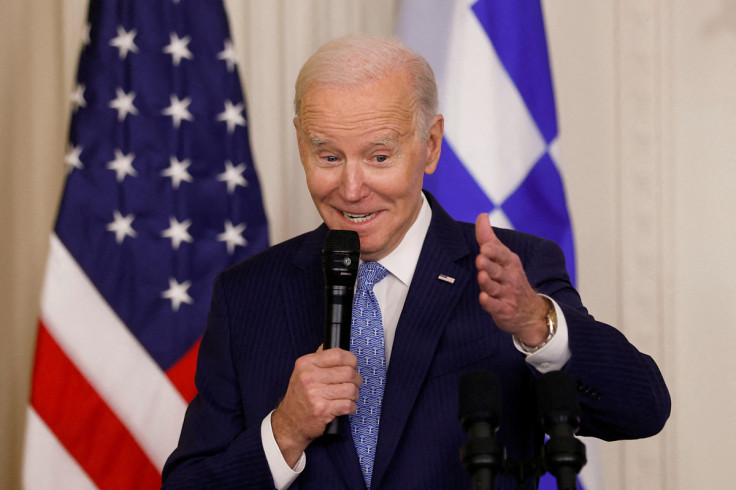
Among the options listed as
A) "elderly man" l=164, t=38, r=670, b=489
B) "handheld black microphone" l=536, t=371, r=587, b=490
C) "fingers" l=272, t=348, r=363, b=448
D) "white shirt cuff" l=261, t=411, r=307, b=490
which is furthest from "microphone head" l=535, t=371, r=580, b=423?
"white shirt cuff" l=261, t=411, r=307, b=490

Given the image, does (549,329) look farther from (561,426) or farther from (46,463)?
(46,463)

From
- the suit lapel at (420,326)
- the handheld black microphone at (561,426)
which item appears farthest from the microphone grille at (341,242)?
the handheld black microphone at (561,426)

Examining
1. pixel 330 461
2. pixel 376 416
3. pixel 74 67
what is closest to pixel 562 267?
pixel 376 416

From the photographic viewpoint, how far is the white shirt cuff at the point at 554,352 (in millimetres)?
1603

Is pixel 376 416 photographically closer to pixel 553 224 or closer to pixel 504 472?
pixel 504 472

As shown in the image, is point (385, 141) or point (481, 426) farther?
point (385, 141)

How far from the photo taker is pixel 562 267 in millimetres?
2012

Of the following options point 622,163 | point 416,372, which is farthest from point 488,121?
point 416,372

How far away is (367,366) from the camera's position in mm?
1916

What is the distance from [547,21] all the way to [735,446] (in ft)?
6.13

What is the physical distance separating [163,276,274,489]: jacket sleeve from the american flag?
0.94 metres

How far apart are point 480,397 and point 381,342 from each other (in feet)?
2.45

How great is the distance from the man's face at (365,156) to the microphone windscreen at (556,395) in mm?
821

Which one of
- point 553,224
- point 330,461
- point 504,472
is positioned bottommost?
point 504,472
